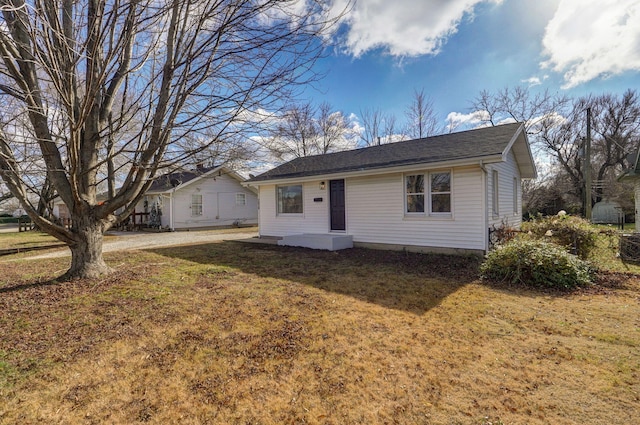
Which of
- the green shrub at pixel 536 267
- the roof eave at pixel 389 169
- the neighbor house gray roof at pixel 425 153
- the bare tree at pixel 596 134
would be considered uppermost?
the bare tree at pixel 596 134

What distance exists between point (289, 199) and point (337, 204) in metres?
2.37

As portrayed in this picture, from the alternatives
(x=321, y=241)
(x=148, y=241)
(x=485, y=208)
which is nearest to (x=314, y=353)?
(x=485, y=208)

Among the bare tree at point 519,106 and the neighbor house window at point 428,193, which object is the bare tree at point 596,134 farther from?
the neighbor house window at point 428,193

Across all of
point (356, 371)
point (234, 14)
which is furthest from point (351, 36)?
point (356, 371)

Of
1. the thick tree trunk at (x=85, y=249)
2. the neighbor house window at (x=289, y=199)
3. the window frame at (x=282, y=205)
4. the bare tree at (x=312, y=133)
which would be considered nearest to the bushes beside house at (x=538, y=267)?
the bare tree at (x=312, y=133)

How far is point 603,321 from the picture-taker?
4086 mm

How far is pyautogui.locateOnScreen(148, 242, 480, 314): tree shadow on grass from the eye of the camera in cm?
534

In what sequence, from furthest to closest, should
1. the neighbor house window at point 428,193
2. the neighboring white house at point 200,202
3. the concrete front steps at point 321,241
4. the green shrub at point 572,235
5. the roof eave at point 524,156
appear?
→ the neighboring white house at point 200,202
the concrete front steps at point 321,241
the roof eave at point 524,156
the neighbor house window at point 428,193
the green shrub at point 572,235

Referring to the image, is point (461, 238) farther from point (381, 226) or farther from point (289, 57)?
point (289, 57)

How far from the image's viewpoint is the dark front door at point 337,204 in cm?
1085

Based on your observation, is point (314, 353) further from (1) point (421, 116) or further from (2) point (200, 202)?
(1) point (421, 116)

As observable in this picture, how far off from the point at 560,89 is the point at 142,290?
96.7 feet

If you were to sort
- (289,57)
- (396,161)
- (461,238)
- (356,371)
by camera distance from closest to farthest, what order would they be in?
1. (356,371)
2. (289,57)
3. (461,238)
4. (396,161)

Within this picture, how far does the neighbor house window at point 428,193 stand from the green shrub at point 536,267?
7.97 ft
